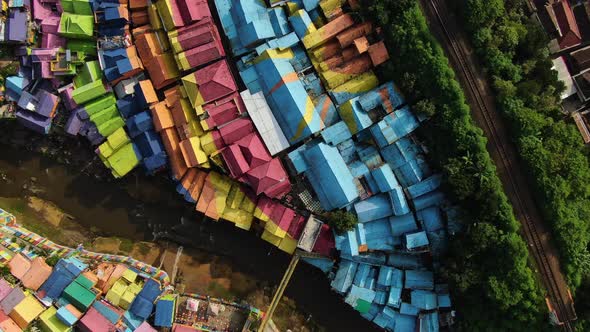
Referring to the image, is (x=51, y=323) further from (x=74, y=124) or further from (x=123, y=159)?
(x=74, y=124)

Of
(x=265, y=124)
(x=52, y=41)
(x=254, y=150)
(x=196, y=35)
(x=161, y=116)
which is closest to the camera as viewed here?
(x=254, y=150)

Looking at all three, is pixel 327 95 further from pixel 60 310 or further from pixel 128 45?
pixel 60 310

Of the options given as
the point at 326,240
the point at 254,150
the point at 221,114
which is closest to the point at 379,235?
the point at 326,240

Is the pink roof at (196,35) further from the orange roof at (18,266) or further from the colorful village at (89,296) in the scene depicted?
the orange roof at (18,266)

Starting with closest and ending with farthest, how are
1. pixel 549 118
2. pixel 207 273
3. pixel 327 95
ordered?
pixel 549 118 < pixel 327 95 < pixel 207 273

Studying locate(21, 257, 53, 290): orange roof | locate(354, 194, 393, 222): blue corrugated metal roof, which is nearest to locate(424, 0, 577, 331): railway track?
locate(354, 194, 393, 222): blue corrugated metal roof

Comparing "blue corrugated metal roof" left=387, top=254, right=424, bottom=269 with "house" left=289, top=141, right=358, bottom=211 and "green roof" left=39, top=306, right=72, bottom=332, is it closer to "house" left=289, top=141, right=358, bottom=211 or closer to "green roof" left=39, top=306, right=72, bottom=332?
"house" left=289, top=141, right=358, bottom=211

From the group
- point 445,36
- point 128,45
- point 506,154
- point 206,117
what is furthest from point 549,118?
point 128,45
